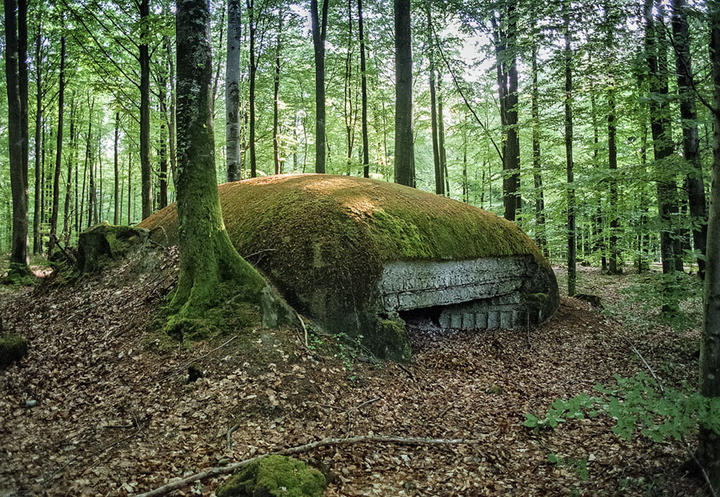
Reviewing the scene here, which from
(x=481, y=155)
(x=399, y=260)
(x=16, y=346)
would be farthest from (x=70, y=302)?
(x=481, y=155)

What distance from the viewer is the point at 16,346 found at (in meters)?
4.96

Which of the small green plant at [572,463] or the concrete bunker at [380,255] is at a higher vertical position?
the concrete bunker at [380,255]

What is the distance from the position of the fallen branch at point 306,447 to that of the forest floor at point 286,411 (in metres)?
0.07

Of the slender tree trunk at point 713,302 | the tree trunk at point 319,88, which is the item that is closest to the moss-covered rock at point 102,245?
the tree trunk at point 319,88

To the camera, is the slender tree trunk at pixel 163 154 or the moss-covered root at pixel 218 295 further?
the slender tree trunk at pixel 163 154

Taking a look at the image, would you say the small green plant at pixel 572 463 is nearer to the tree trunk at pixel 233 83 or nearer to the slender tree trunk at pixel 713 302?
the slender tree trunk at pixel 713 302

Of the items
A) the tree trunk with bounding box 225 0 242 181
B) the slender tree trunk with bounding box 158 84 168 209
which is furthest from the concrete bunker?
the slender tree trunk with bounding box 158 84 168 209

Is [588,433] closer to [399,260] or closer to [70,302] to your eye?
[399,260]

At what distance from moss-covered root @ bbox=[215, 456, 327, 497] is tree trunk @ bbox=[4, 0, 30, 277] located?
10332mm

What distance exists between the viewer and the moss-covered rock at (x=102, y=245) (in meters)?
7.74

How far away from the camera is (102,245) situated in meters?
7.85

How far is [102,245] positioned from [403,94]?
26.8 ft

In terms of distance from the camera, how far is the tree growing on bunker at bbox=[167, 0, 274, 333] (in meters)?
5.29

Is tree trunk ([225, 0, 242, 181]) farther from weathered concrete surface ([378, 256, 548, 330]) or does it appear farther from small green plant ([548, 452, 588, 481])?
small green plant ([548, 452, 588, 481])
